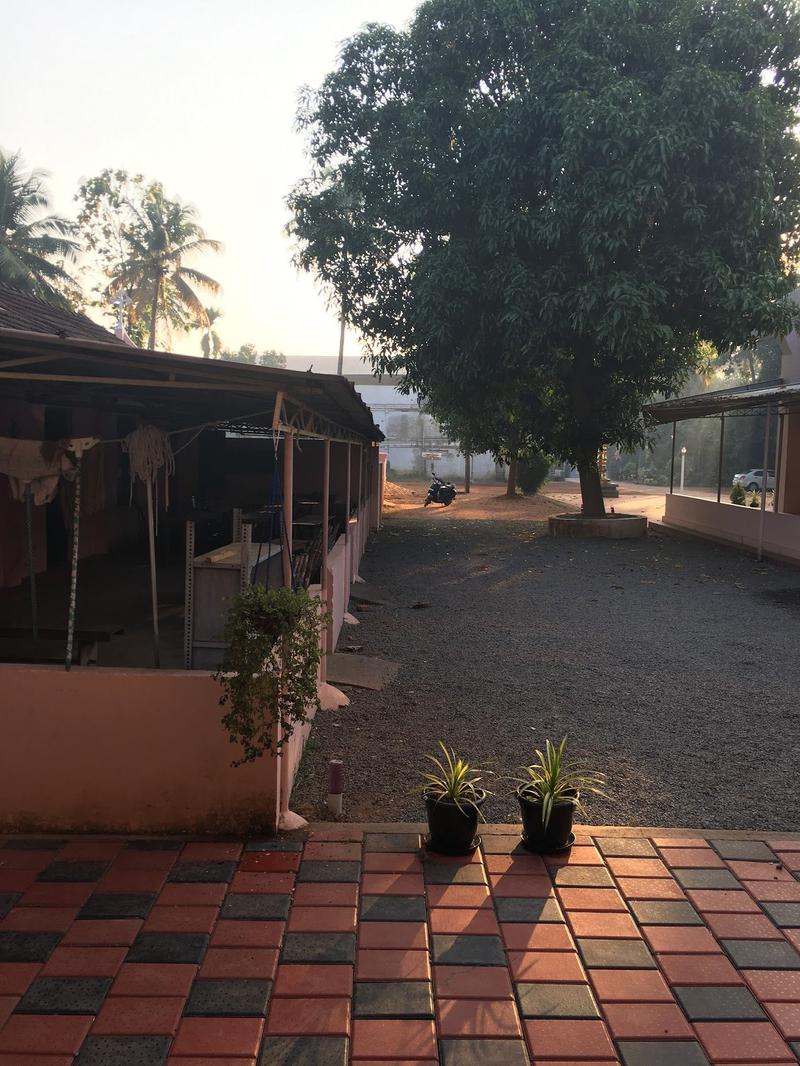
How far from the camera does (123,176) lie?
34.0 meters

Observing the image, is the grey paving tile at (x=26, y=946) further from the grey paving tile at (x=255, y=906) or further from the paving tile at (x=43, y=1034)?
the grey paving tile at (x=255, y=906)

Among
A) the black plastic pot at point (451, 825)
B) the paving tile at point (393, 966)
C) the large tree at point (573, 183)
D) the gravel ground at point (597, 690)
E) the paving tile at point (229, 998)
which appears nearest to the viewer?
the paving tile at point (229, 998)

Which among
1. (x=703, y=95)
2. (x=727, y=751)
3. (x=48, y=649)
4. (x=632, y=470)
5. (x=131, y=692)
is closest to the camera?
(x=131, y=692)

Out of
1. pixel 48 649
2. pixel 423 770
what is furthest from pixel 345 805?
pixel 48 649

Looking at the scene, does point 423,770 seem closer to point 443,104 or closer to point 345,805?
point 345,805

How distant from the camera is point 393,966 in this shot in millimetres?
3090

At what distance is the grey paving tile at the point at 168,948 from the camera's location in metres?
3.10

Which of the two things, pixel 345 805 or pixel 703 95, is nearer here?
pixel 345 805

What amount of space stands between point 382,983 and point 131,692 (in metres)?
1.82

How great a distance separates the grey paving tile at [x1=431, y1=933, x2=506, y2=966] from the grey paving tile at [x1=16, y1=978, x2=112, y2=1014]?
120 centimetres

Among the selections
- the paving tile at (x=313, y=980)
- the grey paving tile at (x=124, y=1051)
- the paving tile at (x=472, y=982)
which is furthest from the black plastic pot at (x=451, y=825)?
the grey paving tile at (x=124, y=1051)

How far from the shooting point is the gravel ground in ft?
15.7

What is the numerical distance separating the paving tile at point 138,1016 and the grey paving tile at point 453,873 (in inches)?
49.7

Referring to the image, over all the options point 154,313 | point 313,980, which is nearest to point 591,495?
point 313,980
